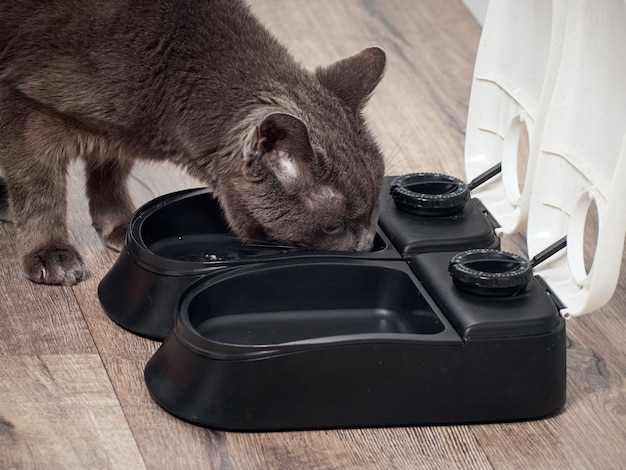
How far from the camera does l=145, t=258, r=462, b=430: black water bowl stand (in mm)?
1679

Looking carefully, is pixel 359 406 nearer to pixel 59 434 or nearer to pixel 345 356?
pixel 345 356

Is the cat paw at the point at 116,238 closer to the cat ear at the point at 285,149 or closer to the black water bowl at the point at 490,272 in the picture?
the cat ear at the point at 285,149

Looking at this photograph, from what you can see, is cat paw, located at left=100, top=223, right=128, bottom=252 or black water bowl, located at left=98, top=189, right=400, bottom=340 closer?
black water bowl, located at left=98, top=189, right=400, bottom=340

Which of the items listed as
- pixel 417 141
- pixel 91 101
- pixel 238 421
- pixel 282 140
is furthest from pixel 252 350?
pixel 417 141

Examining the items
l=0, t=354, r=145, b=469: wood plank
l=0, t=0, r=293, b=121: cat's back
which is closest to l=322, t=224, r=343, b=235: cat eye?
l=0, t=0, r=293, b=121: cat's back

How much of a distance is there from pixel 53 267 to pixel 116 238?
206 millimetres

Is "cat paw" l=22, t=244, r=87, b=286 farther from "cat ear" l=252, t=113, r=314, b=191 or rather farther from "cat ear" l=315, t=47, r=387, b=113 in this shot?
"cat ear" l=315, t=47, r=387, b=113

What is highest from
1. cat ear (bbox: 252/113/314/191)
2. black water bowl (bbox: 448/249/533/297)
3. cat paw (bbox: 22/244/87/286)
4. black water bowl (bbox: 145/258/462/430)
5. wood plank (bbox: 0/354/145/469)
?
cat ear (bbox: 252/113/314/191)

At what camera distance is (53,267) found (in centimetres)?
219

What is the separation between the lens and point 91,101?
6.88 ft

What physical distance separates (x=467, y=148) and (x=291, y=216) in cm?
60

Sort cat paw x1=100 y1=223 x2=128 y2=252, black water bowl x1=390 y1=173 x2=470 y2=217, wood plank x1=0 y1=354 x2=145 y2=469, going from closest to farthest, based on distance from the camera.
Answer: wood plank x1=0 y1=354 x2=145 y2=469
black water bowl x1=390 y1=173 x2=470 y2=217
cat paw x1=100 y1=223 x2=128 y2=252

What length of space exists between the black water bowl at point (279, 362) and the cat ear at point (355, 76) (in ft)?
1.13

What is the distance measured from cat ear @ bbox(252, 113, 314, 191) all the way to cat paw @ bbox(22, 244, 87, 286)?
515 mm
